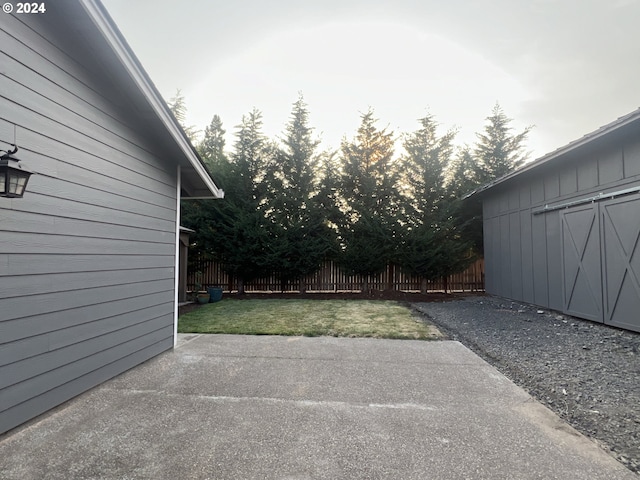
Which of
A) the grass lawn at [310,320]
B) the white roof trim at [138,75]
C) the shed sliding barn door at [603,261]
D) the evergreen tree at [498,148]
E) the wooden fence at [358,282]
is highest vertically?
the evergreen tree at [498,148]

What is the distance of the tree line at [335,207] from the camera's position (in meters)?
9.88

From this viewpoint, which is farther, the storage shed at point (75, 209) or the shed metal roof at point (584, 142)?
the shed metal roof at point (584, 142)

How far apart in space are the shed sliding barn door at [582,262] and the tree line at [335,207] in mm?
3750

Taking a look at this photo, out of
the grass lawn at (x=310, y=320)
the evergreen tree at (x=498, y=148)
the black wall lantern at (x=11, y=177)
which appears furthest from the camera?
the evergreen tree at (x=498, y=148)

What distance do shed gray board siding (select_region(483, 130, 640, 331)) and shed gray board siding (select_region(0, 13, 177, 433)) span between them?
7.36 meters

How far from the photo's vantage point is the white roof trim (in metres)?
2.53

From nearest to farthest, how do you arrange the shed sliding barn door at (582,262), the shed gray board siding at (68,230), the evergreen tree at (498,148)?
1. the shed gray board siding at (68,230)
2. the shed sliding barn door at (582,262)
3. the evergreen tree at (498,148)

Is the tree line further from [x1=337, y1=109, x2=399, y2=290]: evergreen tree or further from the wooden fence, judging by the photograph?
the wooden fence

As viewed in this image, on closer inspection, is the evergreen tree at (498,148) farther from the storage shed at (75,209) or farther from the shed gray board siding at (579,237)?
the storage shed at (75,209)

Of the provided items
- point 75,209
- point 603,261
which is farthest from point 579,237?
point 75,209

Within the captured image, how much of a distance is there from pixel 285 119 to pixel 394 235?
567cm

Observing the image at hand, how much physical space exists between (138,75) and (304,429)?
372 centimetres

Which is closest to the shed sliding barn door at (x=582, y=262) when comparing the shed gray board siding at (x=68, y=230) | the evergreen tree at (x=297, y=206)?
the evergreen tree at (x=297, y=206)

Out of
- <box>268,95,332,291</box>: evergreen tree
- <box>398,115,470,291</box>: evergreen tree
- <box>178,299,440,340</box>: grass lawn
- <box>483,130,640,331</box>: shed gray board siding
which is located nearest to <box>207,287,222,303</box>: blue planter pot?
<box>178,299,440,340</box>: grass lawn
